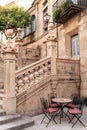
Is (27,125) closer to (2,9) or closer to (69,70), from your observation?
(69,70)

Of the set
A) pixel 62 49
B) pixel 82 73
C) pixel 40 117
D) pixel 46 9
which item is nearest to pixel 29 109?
pixel 40 117

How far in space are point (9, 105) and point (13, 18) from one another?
1167 centimetres

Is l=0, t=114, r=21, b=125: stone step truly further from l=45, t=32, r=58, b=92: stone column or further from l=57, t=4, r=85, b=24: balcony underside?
l=57, t=4, r=85, b=24: balcony underside

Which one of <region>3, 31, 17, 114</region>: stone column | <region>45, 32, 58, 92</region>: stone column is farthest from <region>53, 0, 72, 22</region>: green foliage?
<region>3, 31, 17, 114</region>: stone column

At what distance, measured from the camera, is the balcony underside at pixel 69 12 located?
36.2 ft

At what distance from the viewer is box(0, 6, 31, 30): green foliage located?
1738cm

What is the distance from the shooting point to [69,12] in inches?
459

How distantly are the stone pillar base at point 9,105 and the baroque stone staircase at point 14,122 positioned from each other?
209 millimetres

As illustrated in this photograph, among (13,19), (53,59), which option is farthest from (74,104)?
(13,19)

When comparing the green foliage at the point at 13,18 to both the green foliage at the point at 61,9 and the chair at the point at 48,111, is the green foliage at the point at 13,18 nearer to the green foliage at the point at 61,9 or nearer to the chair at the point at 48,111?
the green foliage at the point at 61,9

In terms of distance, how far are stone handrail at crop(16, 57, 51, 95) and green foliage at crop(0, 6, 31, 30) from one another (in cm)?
919

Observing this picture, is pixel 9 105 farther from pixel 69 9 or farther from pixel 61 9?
pixel 61 9

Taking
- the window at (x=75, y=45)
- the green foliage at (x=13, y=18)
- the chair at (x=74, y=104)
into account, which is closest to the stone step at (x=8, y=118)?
the chair at (x=74, y=104)

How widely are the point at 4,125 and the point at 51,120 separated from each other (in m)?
2.00
